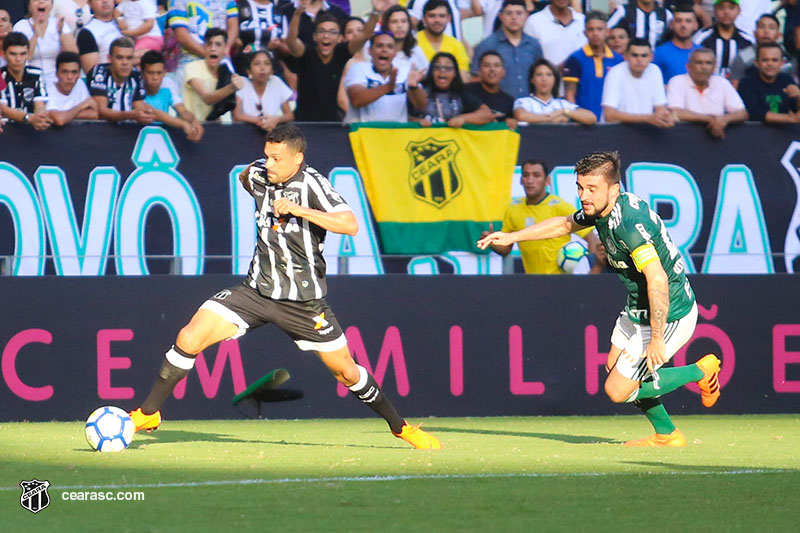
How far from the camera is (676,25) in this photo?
44.5 ft

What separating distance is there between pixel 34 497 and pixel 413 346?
5565 millimetres

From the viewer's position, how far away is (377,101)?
482 inches

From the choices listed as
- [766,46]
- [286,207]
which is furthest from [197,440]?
[766,46]

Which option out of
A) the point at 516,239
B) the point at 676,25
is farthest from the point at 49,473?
the point at 676,25

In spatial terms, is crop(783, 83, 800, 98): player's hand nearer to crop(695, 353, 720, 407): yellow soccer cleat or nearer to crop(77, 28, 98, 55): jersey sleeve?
crop(695, 353, 720, 407): yellow soccer cleat

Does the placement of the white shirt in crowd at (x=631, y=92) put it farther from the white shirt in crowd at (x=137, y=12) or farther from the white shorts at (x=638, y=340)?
the white shirt in crowd at (x=137, y=12)

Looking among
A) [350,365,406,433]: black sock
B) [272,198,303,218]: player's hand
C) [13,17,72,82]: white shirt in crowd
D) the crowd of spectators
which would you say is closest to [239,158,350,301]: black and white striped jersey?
[272,198,303,218]: player's hand

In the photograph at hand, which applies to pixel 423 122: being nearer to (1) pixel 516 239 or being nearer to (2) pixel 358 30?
(2) pixel 358 30

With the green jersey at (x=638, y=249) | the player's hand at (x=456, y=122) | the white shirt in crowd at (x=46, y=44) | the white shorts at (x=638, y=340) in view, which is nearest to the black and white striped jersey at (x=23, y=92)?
the white shirt in crowd at (x=46, y=44)

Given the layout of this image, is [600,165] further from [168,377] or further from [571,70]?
[571,70]

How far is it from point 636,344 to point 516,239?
1.16 m

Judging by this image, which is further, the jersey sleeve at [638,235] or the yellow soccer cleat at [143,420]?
the yellow soccer cleat at [143,420]

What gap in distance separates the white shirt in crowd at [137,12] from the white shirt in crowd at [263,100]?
1.46m

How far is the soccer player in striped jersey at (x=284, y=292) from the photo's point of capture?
830 cm
